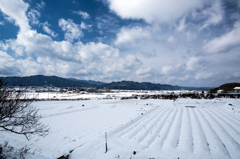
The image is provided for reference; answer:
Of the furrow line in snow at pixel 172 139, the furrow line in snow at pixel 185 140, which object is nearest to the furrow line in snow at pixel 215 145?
the furrow line in snow at pixel 185 140

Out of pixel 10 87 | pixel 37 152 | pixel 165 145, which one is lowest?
pixel 37 152

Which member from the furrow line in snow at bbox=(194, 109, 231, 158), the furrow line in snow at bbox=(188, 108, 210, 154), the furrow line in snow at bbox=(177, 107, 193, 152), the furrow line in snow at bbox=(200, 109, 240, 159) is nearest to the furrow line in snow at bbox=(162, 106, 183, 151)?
the furrow line in snow at bbox=(177, 107, 193, 152)

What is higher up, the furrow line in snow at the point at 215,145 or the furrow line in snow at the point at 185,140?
the furrow line in snow at the point at 215,145

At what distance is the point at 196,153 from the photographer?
19.6 ft

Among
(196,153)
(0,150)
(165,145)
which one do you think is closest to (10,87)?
(0,150)

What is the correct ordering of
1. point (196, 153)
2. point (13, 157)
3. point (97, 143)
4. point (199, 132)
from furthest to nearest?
point (199, 132), point (97, 143), point (196, 153), point (13, 157)

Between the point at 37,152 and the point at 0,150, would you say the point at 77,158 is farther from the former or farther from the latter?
the point at 0,150

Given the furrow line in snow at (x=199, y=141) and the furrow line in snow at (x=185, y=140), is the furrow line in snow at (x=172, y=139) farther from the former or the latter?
the furrow line in snow at (x=199, y=141)

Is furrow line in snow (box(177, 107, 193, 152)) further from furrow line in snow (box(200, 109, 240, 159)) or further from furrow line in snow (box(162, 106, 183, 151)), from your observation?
furrow line in snow (box(200, 109, 240, 159))

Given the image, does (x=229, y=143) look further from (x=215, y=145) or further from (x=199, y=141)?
(x=199, y=141)

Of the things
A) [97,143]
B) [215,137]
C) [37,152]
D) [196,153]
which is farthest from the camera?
[215,137]

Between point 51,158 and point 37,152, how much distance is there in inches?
50.4

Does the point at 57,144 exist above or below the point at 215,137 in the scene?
below

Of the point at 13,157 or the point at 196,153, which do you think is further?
the point at 196,153
